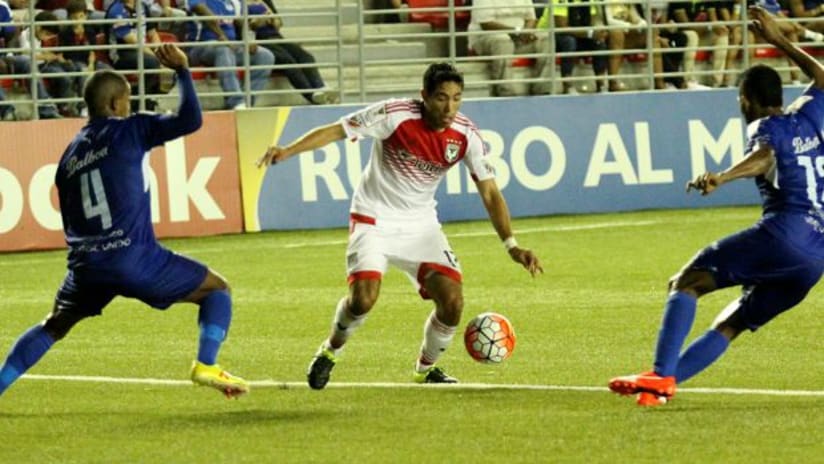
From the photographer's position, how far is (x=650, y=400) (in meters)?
10.7

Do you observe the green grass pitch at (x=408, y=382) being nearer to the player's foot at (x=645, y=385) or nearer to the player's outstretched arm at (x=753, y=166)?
the player's foot at (x=645, y=385)

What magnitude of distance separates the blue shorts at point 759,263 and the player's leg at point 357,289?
78.7 inches

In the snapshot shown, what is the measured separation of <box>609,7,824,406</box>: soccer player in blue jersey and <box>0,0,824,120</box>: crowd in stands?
12.6 m

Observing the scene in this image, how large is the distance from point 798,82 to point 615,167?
3.61m

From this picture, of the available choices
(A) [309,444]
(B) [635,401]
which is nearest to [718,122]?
(B) [635,401]

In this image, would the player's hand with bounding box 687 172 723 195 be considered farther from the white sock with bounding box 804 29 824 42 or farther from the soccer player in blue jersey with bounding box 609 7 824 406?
the white sock with bounding box 804 29 824 42

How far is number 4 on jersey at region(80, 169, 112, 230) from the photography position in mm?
10656

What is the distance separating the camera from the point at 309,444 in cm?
979

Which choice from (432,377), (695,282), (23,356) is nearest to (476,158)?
(432,377)

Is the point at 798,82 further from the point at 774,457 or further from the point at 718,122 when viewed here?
the point at 774,457

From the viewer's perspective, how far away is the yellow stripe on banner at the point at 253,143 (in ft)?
74.8

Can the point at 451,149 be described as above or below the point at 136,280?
above

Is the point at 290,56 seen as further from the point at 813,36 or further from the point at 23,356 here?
the point at 23,356

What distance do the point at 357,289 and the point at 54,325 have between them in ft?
5.93
